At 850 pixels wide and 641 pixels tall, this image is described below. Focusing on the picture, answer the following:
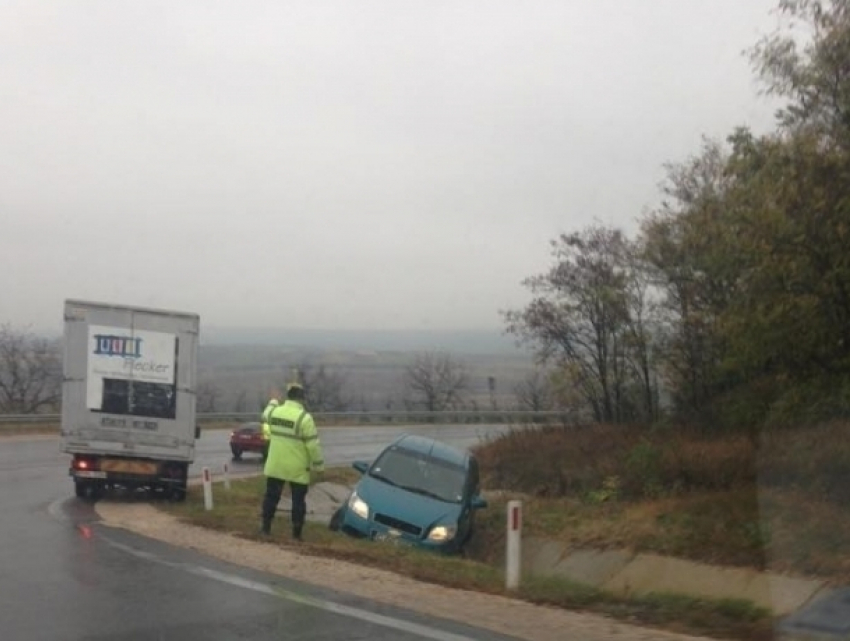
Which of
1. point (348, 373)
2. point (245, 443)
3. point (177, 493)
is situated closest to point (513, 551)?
point (177, 493)

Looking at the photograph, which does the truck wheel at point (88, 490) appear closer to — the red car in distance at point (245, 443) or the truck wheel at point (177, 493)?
the truck wheel at point (177, 493)

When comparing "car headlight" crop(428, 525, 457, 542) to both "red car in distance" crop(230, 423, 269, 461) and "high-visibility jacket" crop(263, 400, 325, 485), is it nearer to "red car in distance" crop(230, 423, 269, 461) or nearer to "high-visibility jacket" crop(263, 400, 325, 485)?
"high-visibility jacket" crop(263, 400, 325, 485)

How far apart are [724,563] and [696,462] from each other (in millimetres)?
4089

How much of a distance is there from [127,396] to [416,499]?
19.0 ft

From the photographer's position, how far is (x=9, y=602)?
9352 millimetres

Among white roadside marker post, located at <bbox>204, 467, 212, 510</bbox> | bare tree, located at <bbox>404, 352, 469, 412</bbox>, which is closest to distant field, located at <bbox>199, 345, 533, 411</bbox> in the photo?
bare tree, located at <bbox>404, 352, 469, 412</bbox>

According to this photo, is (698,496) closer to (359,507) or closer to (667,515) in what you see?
(667,515)

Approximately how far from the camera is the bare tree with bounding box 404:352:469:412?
58.3 m

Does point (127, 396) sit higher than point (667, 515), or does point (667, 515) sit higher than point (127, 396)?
point (127, 396)

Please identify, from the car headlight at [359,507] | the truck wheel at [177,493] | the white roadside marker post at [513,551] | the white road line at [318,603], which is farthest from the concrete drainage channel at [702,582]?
the truck wheel at [177,493]

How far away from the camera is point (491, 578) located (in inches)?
468

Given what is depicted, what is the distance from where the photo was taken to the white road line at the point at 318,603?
8.44 m

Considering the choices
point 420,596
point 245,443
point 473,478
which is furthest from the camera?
point 245,443

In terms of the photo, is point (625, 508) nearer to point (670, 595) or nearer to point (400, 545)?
point (400, 545)
